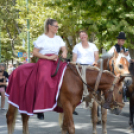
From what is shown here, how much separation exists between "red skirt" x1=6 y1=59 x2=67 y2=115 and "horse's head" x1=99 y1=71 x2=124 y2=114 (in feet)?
2.62

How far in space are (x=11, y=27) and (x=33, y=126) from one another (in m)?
26.9

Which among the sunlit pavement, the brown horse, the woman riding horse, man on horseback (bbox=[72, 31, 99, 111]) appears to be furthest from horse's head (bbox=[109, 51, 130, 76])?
the sunlit pavement

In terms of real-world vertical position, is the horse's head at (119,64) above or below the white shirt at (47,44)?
below

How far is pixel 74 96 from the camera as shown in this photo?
18.1 ft

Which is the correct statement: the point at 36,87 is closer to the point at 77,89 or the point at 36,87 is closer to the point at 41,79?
the point at 41,79

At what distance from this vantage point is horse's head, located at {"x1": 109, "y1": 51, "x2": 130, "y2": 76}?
6352 mm

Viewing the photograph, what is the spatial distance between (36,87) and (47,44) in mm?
805

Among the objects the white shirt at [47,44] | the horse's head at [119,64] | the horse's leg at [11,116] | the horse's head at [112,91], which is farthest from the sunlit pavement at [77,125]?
the white shirt at [47,44]

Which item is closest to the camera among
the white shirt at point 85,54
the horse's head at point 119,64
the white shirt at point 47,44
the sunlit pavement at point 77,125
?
the white shirt at point 47,44

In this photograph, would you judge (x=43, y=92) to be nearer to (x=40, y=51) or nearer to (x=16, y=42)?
(x=40, y=51)

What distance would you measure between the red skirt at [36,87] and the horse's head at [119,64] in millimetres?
1253

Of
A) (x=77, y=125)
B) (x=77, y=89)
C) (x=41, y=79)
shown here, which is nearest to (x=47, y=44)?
(x=41, y=79)

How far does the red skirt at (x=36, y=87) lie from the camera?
5562 millimetres

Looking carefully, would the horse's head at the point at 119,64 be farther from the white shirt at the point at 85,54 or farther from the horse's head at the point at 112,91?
the horse's head at the point at 112,91
